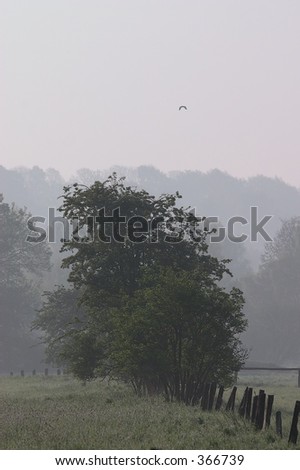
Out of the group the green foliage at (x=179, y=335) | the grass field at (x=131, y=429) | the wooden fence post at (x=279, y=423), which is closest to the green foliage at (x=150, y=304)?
the green foliage at (x=179, y=335)

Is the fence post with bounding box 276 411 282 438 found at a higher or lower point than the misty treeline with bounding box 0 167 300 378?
lower

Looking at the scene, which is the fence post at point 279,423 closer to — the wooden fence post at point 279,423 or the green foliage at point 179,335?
the wooden fence post at point 279,423

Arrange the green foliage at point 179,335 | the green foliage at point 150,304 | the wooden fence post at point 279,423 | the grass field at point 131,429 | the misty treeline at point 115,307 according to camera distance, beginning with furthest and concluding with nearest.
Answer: the misty treeline at point 115,307 → the green foliage at point 150,304 → the green foliage at point 179,335 → the wooden fence post at point 279,423 → the grass field at point 131,429

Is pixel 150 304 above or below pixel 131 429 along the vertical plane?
above

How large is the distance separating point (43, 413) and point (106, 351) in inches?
447

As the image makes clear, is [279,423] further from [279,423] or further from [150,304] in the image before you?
[150,304]

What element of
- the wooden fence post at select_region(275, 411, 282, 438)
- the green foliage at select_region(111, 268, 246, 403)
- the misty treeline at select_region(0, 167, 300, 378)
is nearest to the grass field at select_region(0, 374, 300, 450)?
the wooden fence post at select_region(275, 411, 282, 438)

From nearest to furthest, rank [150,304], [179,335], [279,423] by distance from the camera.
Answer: [279,423] → [150,304] → [179,335]

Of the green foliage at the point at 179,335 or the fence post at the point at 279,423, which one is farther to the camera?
the green foliage at the point at 179,335

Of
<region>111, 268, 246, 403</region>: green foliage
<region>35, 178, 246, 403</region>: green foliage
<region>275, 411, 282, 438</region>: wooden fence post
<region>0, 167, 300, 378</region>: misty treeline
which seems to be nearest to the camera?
<region>275, 411, 282, 438</region>: wooden fence post

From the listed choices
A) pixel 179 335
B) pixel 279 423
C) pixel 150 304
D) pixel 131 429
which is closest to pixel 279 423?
pixel 279 423

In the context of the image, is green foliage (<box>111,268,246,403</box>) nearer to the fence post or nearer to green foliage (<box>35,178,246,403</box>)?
green foliage (<box>35,178,246,403</box>)
